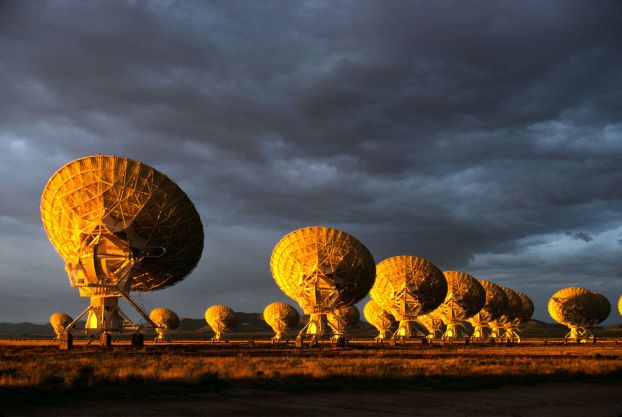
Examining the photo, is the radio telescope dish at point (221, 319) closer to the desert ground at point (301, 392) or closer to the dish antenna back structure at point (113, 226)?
the dish antenna back structure at point (113, 226)

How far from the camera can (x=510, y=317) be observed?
137250 millimetres

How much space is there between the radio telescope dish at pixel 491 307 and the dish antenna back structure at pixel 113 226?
85544mm

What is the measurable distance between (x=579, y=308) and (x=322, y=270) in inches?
2872

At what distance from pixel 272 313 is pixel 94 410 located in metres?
119

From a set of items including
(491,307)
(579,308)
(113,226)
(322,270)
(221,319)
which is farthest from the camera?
(221,319)

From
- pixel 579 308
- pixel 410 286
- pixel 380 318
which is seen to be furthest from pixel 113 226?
pixel 579 308

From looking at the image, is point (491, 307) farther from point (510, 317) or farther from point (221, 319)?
point (221, 319)

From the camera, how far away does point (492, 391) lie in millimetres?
24422

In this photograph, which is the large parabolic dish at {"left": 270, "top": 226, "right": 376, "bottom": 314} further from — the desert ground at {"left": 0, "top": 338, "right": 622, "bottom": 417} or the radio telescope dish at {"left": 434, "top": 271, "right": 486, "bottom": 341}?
the radio telescope dish at {"left": 434, "top": 271, "right": 486, "bottom": 341}

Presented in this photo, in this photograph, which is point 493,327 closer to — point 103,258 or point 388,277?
point 388,277

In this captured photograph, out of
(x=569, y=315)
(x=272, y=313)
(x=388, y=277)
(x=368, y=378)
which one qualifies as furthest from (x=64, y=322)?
(x=368, y=378)

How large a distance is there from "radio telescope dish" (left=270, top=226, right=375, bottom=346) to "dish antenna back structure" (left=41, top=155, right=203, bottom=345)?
63.4ft

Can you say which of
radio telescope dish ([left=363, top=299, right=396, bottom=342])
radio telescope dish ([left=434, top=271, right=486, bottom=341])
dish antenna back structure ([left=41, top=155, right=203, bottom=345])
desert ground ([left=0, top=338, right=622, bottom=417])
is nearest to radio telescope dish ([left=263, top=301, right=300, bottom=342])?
radio telescope dish ([left=363, top=299, right=396, bottom=342])

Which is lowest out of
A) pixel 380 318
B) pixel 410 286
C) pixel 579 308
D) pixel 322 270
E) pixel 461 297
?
pixel 380 318
